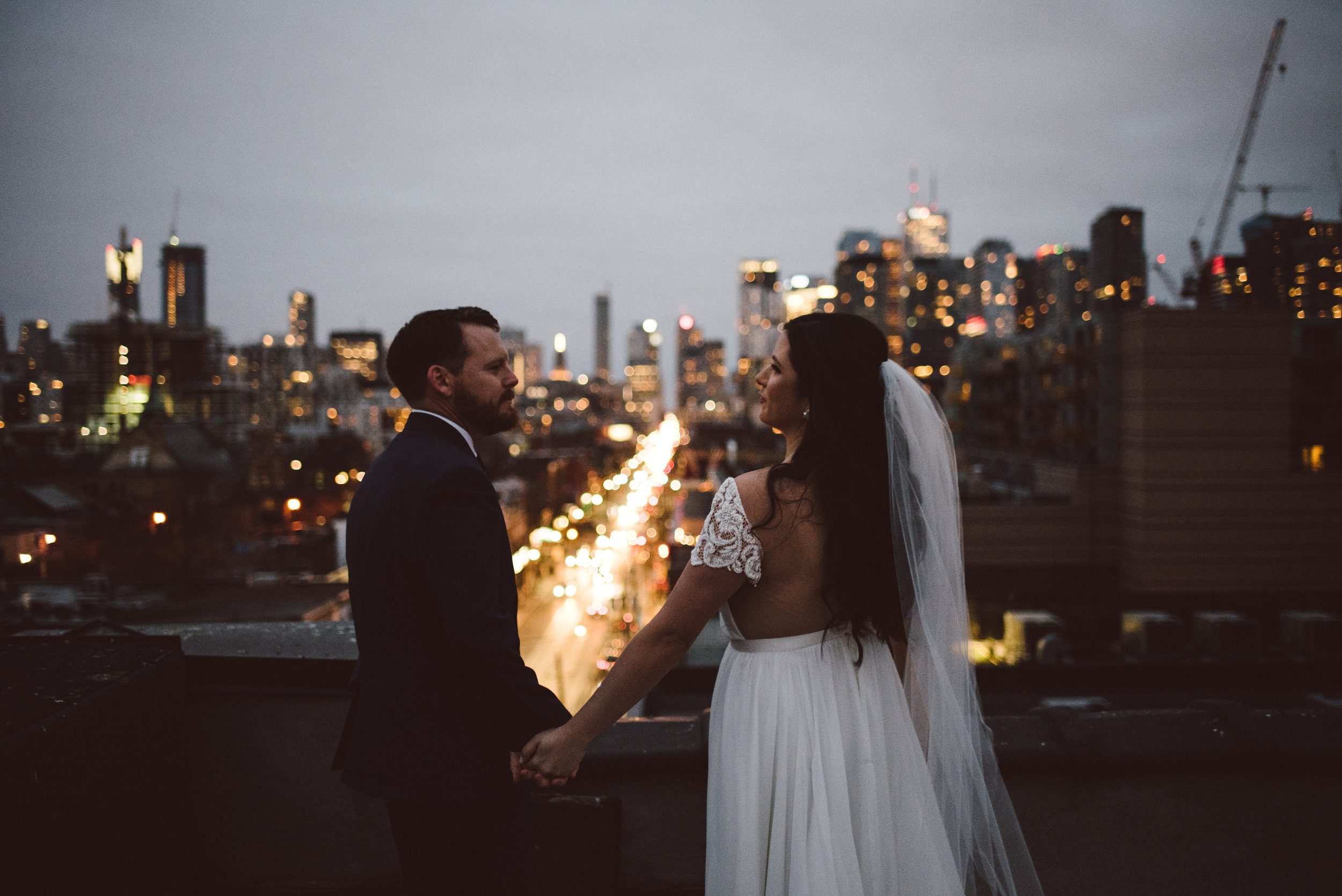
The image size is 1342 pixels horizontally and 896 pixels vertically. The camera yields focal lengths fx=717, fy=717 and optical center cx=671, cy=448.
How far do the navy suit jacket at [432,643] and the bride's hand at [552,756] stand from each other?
0.07 ft

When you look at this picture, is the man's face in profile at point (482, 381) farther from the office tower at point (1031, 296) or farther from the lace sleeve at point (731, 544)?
the office tower at point (1031, 296)

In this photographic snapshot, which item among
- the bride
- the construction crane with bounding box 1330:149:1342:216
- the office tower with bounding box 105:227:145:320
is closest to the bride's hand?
the bride

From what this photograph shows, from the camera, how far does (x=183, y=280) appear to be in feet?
339

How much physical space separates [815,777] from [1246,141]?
8823 cm

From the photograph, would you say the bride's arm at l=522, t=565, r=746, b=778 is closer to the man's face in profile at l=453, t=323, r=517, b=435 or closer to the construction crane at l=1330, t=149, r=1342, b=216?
the man's face in profile at l=453, t=323, r=517, b=435

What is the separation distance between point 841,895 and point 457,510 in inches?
49.3

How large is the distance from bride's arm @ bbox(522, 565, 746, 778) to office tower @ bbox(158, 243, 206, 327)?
10663 centimetres

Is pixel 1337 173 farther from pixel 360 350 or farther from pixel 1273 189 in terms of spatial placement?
pixel 360 350

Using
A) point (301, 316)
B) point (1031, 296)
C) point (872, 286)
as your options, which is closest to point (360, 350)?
point (301, 316)

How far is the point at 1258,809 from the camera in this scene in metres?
2.35

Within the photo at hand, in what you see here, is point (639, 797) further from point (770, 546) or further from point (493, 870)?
point (770, 546)

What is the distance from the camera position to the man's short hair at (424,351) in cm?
169

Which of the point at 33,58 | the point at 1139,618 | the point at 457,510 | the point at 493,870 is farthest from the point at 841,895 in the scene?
the point at 1139,618

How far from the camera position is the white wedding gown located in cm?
168
